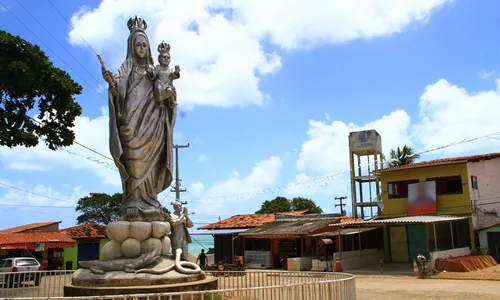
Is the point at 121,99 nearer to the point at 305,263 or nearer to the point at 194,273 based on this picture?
the point at 194,273

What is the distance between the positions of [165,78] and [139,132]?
1104mm

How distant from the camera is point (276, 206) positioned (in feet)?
174

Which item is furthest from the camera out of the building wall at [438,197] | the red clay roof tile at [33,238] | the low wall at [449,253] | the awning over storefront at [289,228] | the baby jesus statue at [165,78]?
the awning over storefront at [289,228]

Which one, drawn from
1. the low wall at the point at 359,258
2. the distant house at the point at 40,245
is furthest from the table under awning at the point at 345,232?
the distant house at the point at 40,245

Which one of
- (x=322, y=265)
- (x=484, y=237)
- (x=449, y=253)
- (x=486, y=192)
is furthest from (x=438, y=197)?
(x=322, y=265)

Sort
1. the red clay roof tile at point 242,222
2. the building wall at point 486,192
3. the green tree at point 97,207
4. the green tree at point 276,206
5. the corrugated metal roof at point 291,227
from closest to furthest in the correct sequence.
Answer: the building wall at point 486,192 < the corrugated metal roof at point 291,227 < the red clay roof tile at point 242,222 < the green tree at point 97,207 < the green tree at point 276,206

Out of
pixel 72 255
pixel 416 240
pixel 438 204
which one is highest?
pixel 438 204

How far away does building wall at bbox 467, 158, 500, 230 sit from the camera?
2427cm

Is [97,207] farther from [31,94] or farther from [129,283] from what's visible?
[129,283]

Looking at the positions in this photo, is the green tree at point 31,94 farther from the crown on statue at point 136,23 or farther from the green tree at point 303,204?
the green tree at point 303,204

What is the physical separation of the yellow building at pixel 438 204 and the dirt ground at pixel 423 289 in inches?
204

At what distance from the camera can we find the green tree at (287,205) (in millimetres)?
52972

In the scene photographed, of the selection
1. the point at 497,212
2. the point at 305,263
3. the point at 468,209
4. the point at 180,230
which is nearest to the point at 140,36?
the point at 180,230

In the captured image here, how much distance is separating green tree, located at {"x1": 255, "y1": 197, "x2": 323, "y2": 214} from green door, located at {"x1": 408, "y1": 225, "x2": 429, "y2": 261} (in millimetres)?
27385
